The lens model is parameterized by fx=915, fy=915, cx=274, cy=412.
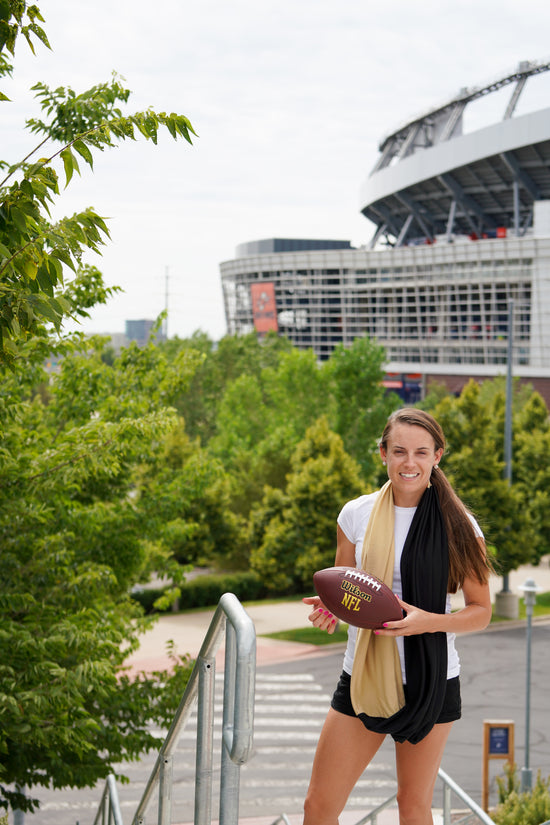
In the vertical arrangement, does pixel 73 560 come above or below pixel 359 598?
below

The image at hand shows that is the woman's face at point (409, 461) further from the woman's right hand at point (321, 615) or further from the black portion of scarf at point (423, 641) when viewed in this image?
the woman's right hand at point (321, 615)

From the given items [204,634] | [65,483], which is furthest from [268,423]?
[65,483]

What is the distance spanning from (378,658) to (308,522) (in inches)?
933

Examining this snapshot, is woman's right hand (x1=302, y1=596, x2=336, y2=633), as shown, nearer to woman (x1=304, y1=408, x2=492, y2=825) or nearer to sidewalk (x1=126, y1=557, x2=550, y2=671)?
woman (x1=304, y1=408, x2=492, y2=825)

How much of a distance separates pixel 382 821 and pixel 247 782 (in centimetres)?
737

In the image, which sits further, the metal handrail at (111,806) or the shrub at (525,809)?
the shrub at (525,809)

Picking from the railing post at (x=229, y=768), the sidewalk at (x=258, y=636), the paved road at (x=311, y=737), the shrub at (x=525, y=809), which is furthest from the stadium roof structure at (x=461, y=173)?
the railing post at (x=229, y=768)

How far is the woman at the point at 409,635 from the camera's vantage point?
3.51 m

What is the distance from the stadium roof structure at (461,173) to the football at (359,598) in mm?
69961

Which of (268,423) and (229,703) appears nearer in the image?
(229,703)

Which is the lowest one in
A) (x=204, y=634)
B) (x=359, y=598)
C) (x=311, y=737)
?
(x=311, y=737)

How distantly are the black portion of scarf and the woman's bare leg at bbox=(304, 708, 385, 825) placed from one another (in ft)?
0.33

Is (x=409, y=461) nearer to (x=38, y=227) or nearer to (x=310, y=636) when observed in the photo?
(x=38, y=227)

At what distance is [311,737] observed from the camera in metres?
17.9
